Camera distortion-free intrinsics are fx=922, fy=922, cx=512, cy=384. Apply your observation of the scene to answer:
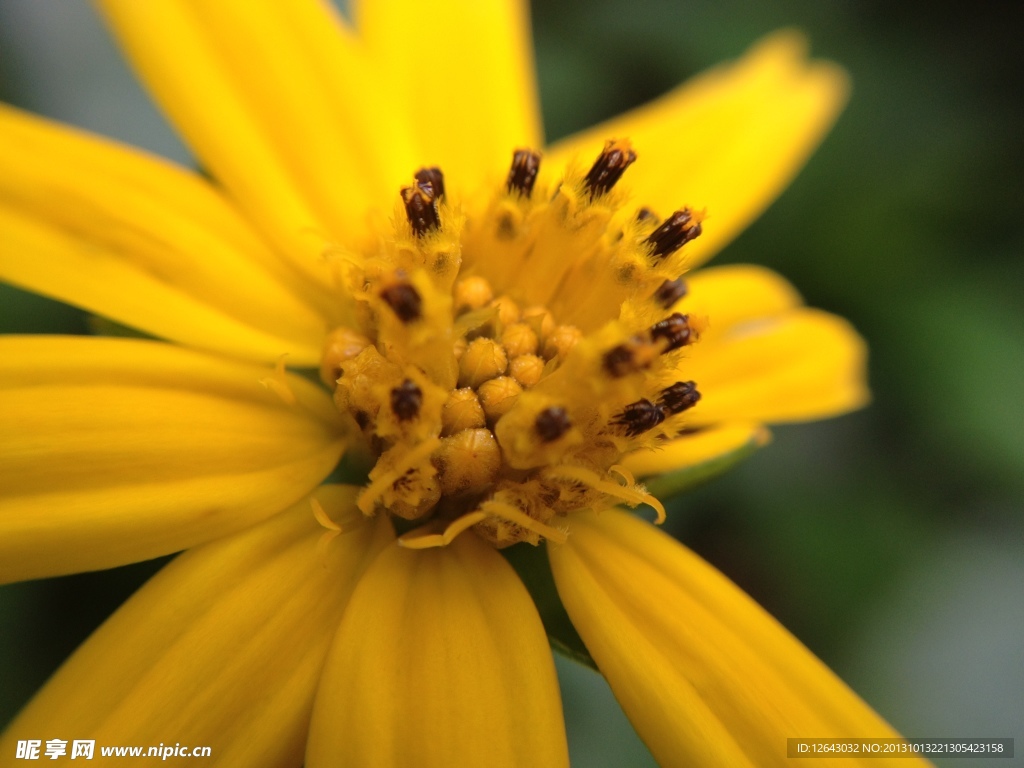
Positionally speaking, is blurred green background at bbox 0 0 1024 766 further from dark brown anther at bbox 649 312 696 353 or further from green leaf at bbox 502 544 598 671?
dark brown anther at bbox 649 312 696 353

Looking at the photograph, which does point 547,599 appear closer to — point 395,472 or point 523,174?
point 395,472

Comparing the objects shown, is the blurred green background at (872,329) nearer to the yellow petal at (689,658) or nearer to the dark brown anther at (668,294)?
the yellow petal at (689,658)

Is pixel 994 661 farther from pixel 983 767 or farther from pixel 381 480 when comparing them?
pixel 381 480

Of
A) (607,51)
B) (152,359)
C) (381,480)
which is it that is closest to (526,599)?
(381,480)

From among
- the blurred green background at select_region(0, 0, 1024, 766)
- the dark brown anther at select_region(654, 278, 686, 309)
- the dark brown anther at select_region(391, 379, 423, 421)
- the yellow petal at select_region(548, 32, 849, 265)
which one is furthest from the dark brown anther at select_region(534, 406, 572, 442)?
the blurred green background at select_region(0, 0, 1024, 766)

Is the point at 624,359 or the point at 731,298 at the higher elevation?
the point at 731,298

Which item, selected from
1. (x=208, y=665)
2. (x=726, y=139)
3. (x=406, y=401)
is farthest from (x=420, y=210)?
(x=726, y=139)

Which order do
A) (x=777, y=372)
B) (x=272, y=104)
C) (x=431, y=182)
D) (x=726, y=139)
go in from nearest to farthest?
(x=431, y=182)
(x=272, y=104)
(x=777, y=372)
(x=726, y=139)
